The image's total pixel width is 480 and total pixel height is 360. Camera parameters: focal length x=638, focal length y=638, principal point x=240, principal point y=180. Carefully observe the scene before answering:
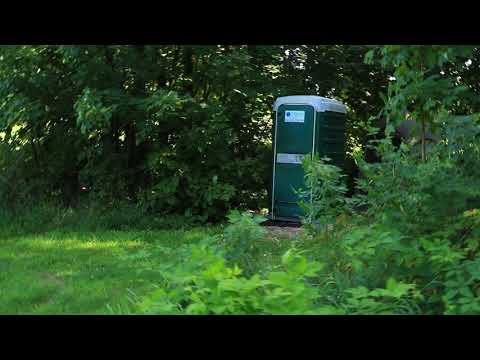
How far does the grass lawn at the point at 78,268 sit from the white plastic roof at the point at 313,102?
2.48m

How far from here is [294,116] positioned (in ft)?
31.7

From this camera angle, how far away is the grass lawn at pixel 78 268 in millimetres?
4785

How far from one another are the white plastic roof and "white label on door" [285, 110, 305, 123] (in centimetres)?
14

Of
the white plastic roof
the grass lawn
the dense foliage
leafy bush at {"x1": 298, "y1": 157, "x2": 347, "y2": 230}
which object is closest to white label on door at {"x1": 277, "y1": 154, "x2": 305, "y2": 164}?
the dense foliage

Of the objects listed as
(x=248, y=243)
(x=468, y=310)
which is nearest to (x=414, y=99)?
(x=248, y=243)

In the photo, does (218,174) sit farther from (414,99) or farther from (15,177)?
(414,99)

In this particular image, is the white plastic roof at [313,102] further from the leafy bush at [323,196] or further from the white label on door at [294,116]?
the leafy bush at [323,196]

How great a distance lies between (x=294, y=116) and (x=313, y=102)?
38cm

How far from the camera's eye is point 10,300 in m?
4.99

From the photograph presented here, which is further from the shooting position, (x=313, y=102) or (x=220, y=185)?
(x=220, y=185)

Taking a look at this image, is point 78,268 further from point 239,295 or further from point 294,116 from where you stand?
point 294,116

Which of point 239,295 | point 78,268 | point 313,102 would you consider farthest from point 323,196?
point 313,102

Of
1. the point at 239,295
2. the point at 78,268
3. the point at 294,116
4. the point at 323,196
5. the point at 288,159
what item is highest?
the point at 294,116

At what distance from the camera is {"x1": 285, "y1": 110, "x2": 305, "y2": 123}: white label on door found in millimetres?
9594
